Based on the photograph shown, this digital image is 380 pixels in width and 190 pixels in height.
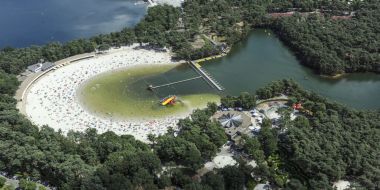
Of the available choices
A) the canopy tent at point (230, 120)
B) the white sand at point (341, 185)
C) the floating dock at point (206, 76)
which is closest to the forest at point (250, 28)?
the floating dock at point (206, 76)

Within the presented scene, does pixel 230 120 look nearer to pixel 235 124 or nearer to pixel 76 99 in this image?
pixel 235 124

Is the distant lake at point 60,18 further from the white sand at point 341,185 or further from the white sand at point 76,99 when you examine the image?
the white sand at point 341,185

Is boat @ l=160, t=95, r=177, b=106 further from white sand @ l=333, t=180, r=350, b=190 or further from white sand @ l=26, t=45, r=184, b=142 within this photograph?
white sand @ l=333, t=180, r=350, b=190

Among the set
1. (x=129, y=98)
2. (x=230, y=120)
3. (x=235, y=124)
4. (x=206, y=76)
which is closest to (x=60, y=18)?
(x=129, y=98)

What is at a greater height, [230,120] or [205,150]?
[230,120]

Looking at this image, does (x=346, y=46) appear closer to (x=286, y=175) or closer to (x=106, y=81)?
(x=286, y=175)

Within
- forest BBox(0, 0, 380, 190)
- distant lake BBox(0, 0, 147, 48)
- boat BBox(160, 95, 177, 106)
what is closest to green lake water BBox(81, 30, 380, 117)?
boat BBox(160, 95, 177, 106)

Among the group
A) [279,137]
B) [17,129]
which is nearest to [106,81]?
[17,129]
